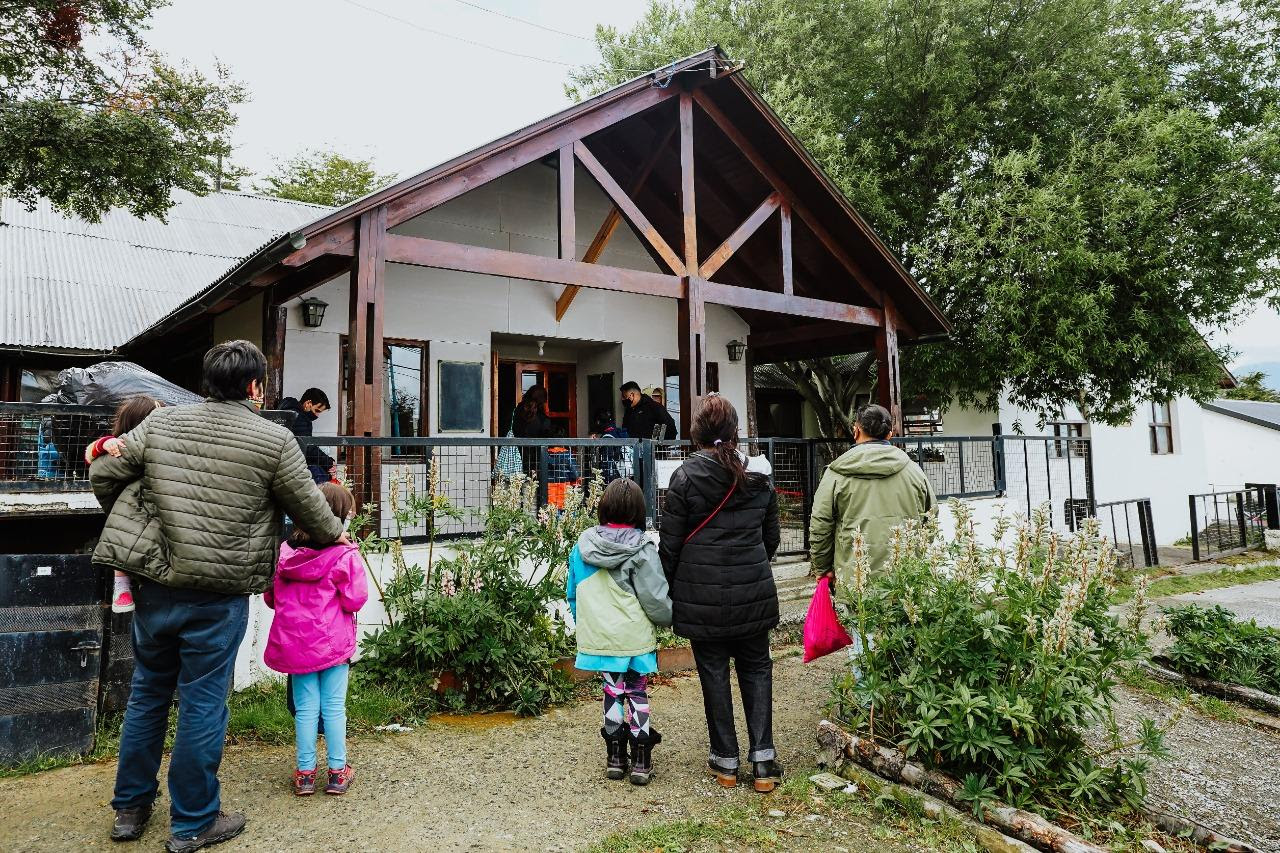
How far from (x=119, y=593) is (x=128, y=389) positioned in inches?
94.8

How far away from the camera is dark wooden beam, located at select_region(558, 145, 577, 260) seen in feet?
24.2

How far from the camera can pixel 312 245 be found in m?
5.89

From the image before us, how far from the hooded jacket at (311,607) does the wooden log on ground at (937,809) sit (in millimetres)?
2563

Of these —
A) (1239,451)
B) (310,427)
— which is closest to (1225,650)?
(310,427)

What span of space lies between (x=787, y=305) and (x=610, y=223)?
8.25 ft

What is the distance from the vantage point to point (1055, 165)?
12375mm

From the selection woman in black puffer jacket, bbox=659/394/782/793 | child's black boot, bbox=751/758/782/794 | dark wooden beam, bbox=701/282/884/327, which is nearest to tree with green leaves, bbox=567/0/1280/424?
dark wooden beam, bbox=701/282/884/327

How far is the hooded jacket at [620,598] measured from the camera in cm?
361

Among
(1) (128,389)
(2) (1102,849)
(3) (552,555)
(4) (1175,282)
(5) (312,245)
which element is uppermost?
(4) (1175,282)

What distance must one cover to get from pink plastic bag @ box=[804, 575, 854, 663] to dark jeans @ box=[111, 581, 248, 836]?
2.79 meters

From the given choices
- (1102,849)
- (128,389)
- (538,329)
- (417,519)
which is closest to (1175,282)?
(538,329)

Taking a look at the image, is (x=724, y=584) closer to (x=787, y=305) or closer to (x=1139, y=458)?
(x=787, y=305)

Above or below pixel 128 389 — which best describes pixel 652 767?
below

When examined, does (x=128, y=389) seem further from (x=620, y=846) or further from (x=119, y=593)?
(x=620, y=846)
